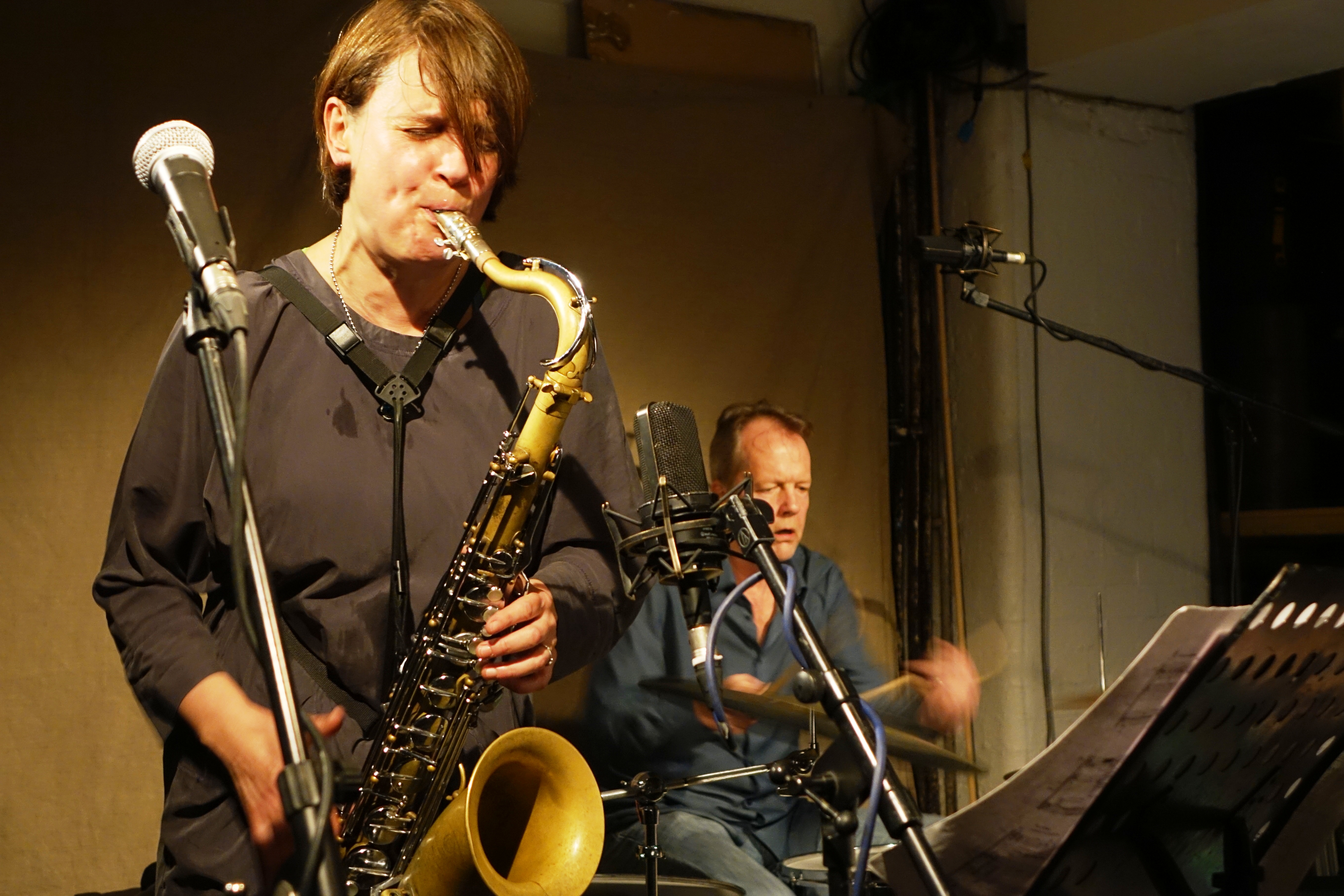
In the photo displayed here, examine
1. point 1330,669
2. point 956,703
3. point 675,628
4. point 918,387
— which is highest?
point 918,387

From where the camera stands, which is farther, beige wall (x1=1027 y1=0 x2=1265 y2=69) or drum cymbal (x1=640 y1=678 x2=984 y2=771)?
beige wall (x1=1027 y1=0 x2=1265 y2=69)

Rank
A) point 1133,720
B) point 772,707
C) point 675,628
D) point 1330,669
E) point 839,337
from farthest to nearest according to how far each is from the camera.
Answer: point 839,337 → point 675,628 → point 772,707 → point 1330,669 → point 1133,720

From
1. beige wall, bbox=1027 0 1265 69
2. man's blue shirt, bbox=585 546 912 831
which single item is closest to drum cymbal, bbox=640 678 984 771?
man's blue shirt, bbox=585 546 912 831

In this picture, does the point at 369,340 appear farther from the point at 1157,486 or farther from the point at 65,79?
the point at 1157,486

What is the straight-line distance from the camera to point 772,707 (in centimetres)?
265

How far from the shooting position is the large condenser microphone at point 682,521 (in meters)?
1.33

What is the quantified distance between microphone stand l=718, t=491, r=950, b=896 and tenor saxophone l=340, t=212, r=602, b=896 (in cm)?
36

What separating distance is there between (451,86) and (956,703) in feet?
7.55

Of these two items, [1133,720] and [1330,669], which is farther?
[1330,669]

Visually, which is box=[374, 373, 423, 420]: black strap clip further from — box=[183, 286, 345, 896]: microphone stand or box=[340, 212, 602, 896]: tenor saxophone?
box=[183, 286, 345, 896]: microphone stand

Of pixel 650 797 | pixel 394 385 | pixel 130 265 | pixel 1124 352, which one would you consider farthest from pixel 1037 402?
pixel 394 385

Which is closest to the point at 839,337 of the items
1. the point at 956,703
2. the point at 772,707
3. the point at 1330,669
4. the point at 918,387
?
the point at 918,387

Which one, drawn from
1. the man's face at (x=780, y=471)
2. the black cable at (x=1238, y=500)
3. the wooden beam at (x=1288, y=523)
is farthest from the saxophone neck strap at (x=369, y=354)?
the wooden beam at (x=1288, y=523)

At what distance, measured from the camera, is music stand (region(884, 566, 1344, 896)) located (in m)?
1.13
